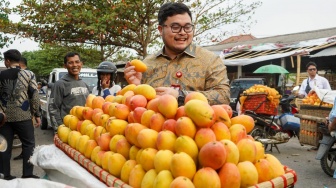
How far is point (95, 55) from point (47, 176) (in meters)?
17.6

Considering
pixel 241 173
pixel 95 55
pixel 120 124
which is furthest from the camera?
pixel 95 55

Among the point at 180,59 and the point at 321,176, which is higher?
the point at 180,59

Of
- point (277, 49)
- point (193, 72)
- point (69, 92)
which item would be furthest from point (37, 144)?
point (277, 49)

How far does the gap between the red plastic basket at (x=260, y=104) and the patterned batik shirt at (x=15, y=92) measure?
181 inches

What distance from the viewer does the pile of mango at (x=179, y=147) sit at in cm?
140

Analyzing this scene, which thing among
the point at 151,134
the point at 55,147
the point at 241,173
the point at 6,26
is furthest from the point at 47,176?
the point at 6,26

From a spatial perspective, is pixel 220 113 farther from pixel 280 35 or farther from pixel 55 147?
pixel 280 35

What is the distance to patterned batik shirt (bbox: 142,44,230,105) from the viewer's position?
2291mm

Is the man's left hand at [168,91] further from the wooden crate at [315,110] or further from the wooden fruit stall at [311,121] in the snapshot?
the wooden crate at [315,110]

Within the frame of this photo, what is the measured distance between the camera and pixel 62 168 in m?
2.02

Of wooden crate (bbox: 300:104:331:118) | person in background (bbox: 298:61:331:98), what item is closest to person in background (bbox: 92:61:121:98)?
wooden crate (bbox: 300:104:331:118)

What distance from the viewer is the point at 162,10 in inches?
91.2

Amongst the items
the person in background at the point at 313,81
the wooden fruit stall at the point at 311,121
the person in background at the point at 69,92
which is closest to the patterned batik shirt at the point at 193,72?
the person in background at the point at 69,92

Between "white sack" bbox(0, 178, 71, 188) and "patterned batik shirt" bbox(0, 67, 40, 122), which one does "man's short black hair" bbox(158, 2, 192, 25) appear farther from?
"patterned batik shirt" bbox(0, 67, 40, 122)
